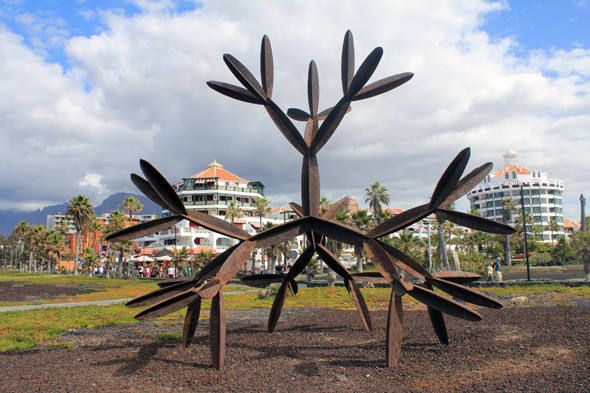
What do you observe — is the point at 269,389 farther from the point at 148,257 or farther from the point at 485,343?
the point at 148,257

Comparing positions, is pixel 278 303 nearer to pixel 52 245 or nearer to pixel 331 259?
pixel 331 259

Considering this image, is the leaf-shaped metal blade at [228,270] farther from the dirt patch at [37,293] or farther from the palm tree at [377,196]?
the palm tree at [377,196]

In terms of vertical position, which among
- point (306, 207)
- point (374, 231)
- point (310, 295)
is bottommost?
point (310, 295)

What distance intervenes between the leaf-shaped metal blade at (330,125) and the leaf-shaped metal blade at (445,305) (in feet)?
10.5

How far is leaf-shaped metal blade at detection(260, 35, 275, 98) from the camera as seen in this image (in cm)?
746

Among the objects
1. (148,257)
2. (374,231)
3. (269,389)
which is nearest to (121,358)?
(269,389)

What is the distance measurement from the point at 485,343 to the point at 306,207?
3.86 m

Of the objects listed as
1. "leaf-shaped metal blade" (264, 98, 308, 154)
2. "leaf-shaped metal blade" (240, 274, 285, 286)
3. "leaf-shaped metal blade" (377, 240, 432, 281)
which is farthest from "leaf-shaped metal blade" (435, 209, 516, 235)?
"leaf-shaped metal blade" (240, 274, 285, 286)

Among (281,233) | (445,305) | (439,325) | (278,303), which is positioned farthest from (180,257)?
(445,305)

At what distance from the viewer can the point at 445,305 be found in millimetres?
5320

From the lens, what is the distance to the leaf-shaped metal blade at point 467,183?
597 centimetres

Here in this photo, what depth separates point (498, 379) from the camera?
4.82 m

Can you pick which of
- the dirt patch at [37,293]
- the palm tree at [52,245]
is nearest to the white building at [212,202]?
the palm tree at [52,245]

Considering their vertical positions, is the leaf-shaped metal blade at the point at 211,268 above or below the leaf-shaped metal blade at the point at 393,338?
above
